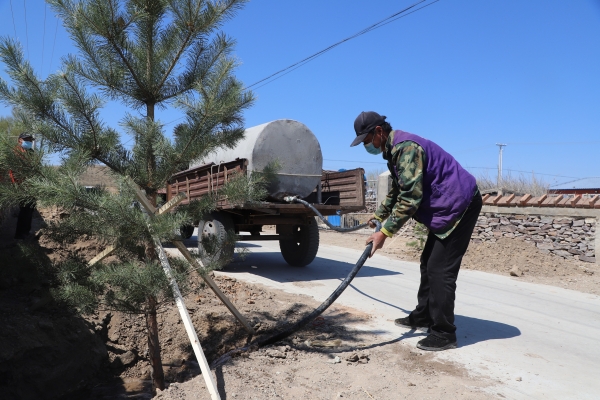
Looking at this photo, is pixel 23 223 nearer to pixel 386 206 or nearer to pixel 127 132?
pixel 127 132

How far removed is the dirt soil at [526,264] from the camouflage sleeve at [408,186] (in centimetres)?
473

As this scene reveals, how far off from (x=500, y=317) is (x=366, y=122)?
2.71m

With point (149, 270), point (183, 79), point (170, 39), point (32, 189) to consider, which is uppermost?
point (170, 39)

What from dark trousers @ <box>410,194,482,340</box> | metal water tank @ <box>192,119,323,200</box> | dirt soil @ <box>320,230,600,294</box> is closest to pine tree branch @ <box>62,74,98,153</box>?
dark trousers @ <box>410,194,482,340</box>

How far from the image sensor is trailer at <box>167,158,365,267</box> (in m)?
7.08

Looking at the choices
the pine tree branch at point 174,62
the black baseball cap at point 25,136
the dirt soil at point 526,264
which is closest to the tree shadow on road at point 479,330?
the dirt soil at point 526,264

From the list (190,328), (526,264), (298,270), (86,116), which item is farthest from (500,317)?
(86,116)

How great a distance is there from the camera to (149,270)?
3.15 metres

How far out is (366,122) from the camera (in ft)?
13.1

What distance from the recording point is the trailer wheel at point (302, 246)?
804cm

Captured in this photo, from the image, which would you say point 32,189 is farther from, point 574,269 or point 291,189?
point 574,269

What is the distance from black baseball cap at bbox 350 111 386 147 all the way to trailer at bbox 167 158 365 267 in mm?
2813

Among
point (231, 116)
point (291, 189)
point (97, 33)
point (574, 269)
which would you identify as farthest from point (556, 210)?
point (97, 33)

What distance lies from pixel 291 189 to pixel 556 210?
228 inches
